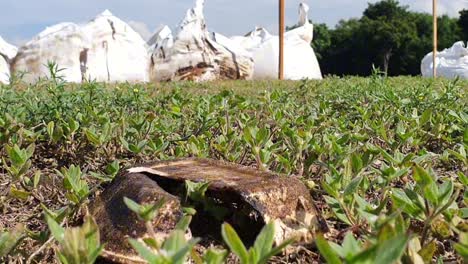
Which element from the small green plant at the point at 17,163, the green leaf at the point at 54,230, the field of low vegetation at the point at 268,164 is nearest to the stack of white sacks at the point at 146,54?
the field of low vegetation at the point at 268,164

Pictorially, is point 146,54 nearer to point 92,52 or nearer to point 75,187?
point 92,52

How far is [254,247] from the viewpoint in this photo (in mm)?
621

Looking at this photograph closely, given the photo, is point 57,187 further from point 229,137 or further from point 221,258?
point 221,258

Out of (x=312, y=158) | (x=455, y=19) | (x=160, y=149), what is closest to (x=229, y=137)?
(x=160, y=149)

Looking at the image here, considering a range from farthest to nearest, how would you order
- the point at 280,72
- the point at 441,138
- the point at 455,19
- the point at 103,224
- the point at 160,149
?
the point at 455,19
the point at 280,72
the point at 441,138
the point at 160,149
the point at 103,224

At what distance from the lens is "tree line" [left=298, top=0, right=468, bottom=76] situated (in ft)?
98.5

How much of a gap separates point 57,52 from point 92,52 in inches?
28.1

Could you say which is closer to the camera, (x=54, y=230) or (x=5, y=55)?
(x=54, y=230)

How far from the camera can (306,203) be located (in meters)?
1.11

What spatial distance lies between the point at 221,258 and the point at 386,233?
0.50ft

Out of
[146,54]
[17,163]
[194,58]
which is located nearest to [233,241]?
[17,163]

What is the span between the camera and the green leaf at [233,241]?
59 cm

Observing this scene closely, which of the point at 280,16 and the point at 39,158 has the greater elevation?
the point at 280,16

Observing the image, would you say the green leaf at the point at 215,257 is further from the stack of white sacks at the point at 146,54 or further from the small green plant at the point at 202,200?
the stack of white sacks at the point at 146,54
